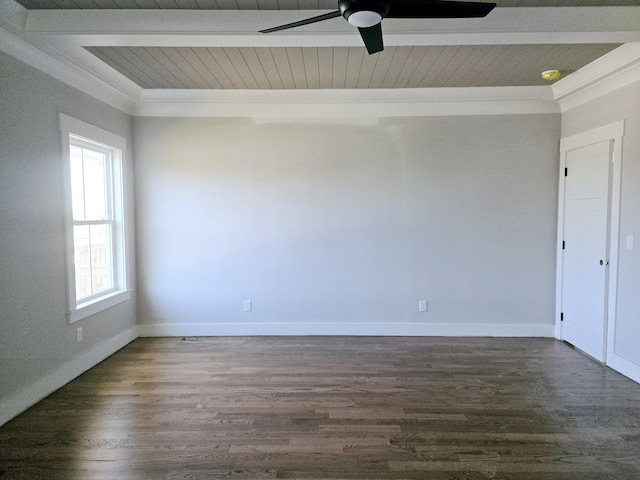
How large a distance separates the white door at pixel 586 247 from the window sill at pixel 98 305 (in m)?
4.64

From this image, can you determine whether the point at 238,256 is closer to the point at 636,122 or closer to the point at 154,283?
the point at 154,283

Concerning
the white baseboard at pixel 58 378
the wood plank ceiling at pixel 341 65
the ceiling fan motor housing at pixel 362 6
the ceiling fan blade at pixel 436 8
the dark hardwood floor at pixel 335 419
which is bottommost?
the dark hardwood floor at pixel 335 419

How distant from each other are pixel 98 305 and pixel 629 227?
4.71m

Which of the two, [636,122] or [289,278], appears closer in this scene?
[636,122]

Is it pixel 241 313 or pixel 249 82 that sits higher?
pixel 249 82

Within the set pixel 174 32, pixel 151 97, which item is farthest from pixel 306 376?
pixel 151 97

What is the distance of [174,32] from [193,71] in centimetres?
90

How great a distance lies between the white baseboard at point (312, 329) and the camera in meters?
4.07

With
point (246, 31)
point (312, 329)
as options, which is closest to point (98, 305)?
point (312, 329)

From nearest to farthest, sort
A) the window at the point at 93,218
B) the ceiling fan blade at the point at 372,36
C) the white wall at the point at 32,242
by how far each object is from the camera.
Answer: the ceiling fan blade at the point at 372,36
the white wall at the point at 32,242
the window at the point at 93,218

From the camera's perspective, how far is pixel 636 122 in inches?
117

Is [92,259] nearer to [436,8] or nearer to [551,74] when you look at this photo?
[436,8]

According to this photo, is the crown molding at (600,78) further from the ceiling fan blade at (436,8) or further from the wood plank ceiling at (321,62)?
the ceiling fan blade at (436,8)

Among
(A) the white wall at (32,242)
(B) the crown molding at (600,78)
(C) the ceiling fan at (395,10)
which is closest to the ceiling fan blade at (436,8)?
(C) the ceiling fan at (395,10)
